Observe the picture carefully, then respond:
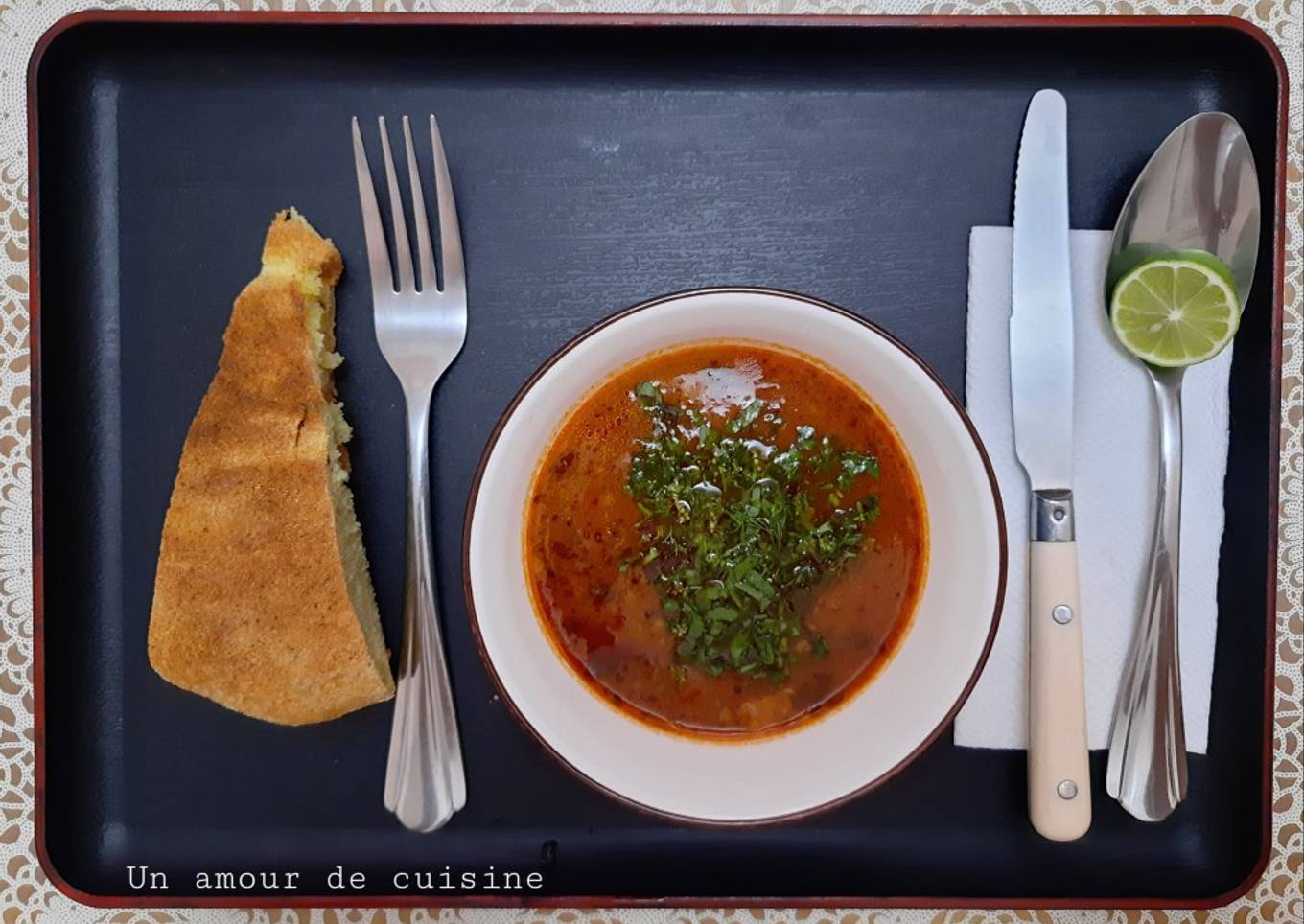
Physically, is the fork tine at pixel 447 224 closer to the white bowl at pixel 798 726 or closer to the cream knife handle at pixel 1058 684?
the white bowl at pixel 798 726

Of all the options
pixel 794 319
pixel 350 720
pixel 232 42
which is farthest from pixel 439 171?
pixel 350 720

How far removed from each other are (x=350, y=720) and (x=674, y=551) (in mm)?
744

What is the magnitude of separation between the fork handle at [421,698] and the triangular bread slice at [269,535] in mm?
73

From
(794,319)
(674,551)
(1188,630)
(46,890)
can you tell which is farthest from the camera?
(46,890)

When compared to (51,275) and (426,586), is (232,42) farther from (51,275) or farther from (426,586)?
(426,586)

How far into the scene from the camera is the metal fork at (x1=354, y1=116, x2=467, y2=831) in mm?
1839

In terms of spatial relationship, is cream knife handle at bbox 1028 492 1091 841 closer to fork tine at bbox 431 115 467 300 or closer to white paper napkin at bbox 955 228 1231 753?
white paper napkin at bbox 955 228 1231 753

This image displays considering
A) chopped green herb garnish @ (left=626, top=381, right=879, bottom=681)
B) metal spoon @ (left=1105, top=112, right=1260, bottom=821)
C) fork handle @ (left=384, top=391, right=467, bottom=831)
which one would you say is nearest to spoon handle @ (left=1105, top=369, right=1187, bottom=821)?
metal spoon @ (left=1105, top=112, right=1260, bottom=821)

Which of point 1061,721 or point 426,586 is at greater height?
point 426,586

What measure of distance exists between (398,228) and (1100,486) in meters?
1.42

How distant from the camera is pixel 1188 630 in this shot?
1.85 metres

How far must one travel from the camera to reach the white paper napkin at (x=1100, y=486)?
184cm

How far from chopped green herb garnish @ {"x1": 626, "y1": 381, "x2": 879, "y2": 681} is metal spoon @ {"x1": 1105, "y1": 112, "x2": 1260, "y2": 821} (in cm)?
58

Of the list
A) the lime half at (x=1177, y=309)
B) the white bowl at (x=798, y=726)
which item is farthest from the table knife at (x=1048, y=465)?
the white bowl at (x=798, y=726)
